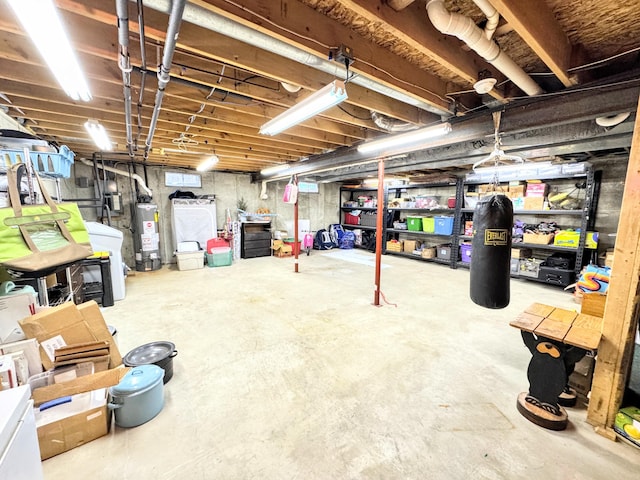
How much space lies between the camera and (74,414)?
4.98 ft

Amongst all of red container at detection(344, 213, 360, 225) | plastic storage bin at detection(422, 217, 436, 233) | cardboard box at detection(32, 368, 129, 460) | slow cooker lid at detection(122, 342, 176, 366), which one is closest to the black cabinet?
red container at detection(344, 213, 360, 225)

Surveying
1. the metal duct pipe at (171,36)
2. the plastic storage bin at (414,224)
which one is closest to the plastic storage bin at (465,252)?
the plastic storage bin at (414,224)

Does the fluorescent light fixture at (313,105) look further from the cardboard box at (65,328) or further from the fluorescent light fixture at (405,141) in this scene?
the cardboard box at (65,328)

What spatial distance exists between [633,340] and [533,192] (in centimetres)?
426

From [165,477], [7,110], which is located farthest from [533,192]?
[7,110]

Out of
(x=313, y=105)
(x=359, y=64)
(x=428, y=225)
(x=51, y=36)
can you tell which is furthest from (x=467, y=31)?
(x=428, y=225)

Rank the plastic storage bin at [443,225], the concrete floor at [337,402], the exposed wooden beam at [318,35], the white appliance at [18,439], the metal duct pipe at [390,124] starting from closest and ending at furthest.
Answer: the white appliance at [18,439]
the exposed wooden beam at [318,35]
the concrete floor at [337,402]
the metal duct pipe at [390,124]
the plastic storage bin at [443,225]

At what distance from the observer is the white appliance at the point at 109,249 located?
3775 mm

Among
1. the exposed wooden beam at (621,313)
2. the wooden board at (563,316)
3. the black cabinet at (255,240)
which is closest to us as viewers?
the exposed wooden beam at (621,313)

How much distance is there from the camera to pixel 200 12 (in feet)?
4.08

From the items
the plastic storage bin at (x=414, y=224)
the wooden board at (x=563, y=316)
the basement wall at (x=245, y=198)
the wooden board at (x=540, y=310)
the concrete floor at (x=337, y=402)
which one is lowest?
the concrete floor at (x=337, y=402)

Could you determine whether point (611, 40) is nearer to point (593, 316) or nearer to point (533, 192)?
point (593, 316)

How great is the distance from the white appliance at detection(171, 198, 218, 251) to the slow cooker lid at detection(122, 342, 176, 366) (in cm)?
463

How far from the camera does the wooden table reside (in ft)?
5.49
